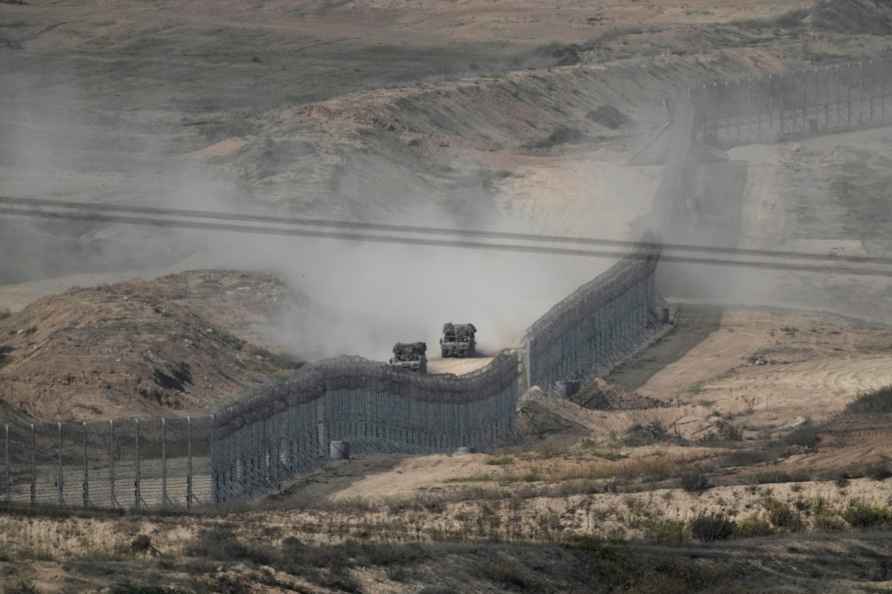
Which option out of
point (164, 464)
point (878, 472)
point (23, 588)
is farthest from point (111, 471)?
point (878, 472)

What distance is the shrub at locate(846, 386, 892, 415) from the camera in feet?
185

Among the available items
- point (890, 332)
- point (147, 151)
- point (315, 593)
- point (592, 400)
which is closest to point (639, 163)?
point (147, 151)

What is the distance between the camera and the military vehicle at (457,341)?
208 ft

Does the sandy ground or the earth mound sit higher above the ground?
the earth mound

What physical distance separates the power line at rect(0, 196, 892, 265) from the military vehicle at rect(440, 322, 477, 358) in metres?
14.2

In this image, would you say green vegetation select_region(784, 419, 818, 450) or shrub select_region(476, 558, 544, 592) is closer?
shrub select_region(476, 558, 544, 592)

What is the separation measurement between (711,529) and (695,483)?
8.96 ft

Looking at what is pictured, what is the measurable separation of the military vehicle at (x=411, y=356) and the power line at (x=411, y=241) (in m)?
16.4

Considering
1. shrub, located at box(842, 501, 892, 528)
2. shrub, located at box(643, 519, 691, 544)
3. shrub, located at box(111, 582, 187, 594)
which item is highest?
shrub, located at box(842, 501, 892, 528)

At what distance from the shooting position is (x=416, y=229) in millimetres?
81000

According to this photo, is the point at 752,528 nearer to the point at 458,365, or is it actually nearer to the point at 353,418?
the point at 353,418

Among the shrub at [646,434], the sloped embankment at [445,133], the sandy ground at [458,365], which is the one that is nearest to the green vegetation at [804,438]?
the shrub at [646,434]

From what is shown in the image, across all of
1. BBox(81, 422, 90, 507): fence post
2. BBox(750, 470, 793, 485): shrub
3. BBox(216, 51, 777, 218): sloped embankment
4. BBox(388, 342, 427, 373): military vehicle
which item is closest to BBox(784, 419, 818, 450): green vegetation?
BBox(750, 470, 793, 485): shrub

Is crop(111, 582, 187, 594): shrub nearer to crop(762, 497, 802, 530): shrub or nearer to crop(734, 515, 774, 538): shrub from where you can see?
crop(734, 515, 774, 538): shrub
